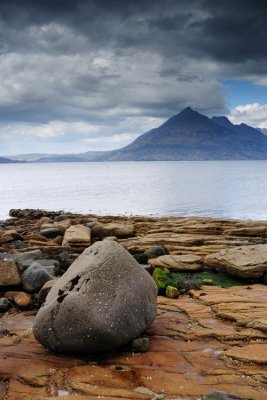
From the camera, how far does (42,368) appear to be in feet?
34.2

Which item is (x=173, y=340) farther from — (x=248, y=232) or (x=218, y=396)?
(x=248, y=232)

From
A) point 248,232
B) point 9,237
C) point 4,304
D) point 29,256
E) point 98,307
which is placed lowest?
point 4,304

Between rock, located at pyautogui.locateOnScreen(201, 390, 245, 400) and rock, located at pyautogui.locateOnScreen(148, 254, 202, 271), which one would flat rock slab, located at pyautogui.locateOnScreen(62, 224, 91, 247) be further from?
rock, located at pyautogui.locateOnScreen(201, 390, 245, 400)

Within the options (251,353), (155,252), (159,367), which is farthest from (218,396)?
(155,252)

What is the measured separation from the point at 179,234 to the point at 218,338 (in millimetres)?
15245

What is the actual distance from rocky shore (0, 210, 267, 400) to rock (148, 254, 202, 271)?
46 mm

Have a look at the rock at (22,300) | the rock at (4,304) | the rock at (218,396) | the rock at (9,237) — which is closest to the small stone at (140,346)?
the rock at (218,396)

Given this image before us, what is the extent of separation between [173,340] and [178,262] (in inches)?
312

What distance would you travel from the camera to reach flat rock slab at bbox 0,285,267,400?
923 centimetres

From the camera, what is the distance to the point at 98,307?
11.3 m

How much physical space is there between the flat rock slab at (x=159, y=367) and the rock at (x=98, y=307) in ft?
1.58

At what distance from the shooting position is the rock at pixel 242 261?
704 inches

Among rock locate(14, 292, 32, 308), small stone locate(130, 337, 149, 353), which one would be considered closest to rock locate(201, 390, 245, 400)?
small stone locate(130, 337, 149, 353)

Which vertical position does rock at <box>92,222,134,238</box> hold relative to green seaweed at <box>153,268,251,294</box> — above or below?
above
